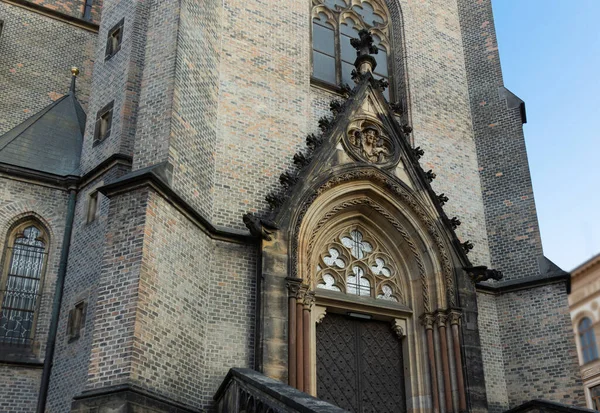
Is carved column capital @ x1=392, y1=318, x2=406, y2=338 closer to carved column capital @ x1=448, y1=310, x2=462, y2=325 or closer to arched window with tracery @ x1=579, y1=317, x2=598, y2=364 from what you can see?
carved column capital @ x1=448, y1=310, x2=462, y2=325

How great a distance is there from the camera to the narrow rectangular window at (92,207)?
41.7ft

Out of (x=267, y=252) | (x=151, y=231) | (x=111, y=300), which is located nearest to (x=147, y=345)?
(x=111, y=300)

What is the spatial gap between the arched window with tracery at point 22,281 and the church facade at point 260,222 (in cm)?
4

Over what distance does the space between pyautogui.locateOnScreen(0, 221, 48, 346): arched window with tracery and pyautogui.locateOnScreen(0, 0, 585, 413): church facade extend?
0.12 feet

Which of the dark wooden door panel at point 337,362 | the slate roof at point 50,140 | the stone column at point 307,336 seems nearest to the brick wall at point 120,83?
the slate roof at point 50,140

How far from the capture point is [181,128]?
479 inches

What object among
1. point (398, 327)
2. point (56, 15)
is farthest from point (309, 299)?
point (56, 15)

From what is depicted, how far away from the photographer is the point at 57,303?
488 inches

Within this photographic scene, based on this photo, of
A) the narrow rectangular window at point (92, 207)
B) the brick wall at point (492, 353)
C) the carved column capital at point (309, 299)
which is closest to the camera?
the carved column capital at point (309, 299)

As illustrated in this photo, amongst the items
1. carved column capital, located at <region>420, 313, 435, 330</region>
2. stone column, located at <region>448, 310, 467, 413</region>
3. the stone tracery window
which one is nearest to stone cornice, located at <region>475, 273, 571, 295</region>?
stone column, located at <region>448, 310, 467, 413</region>

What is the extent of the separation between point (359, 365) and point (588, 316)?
81.3 ft

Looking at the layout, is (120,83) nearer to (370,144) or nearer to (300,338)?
(370,144)

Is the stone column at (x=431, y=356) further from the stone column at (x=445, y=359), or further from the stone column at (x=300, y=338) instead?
the stone column at (x=300, y=338)

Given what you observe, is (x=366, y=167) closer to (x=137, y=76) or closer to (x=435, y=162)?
(x=435, y=162)
